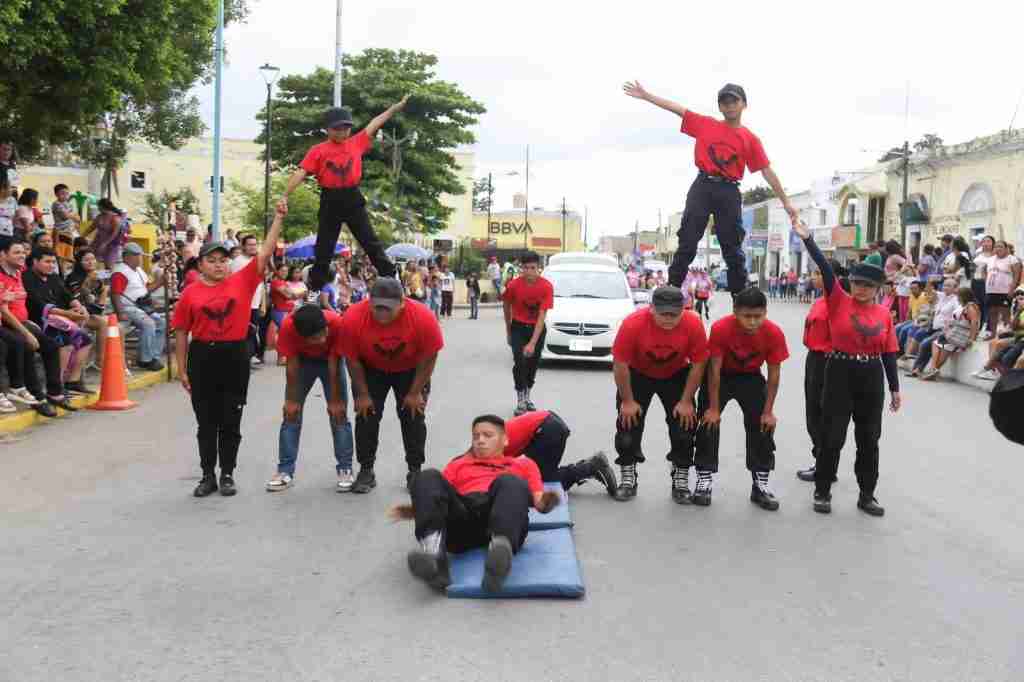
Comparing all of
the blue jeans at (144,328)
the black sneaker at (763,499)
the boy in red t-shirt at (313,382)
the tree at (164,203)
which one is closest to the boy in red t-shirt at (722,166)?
the black sneaker at (763,499)

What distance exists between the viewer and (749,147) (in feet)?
28.8

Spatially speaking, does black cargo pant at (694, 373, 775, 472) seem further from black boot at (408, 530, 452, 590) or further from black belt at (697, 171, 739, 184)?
black boot at (408, 530, 452, 590)

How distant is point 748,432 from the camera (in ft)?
27.5

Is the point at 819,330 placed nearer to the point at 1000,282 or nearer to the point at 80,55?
the point at 80,55

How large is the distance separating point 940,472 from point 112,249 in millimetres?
12446

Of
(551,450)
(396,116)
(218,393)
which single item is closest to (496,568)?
(551,450)

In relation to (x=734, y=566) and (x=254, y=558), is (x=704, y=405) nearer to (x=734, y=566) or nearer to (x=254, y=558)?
(x=734, y=566)

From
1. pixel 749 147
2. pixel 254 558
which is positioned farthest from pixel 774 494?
pixel 254 558

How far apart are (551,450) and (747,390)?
1539mm

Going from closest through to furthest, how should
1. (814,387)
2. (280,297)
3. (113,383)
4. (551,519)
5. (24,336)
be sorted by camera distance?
(551,519)
(814,387)
(24,336)
(113,383)
(280,297)

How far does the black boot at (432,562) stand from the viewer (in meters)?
5.79

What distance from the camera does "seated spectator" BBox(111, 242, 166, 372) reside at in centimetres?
1548

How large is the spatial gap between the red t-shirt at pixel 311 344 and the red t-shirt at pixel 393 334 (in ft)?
0.64

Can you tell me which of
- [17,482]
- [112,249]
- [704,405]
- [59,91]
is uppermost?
[59,91]
